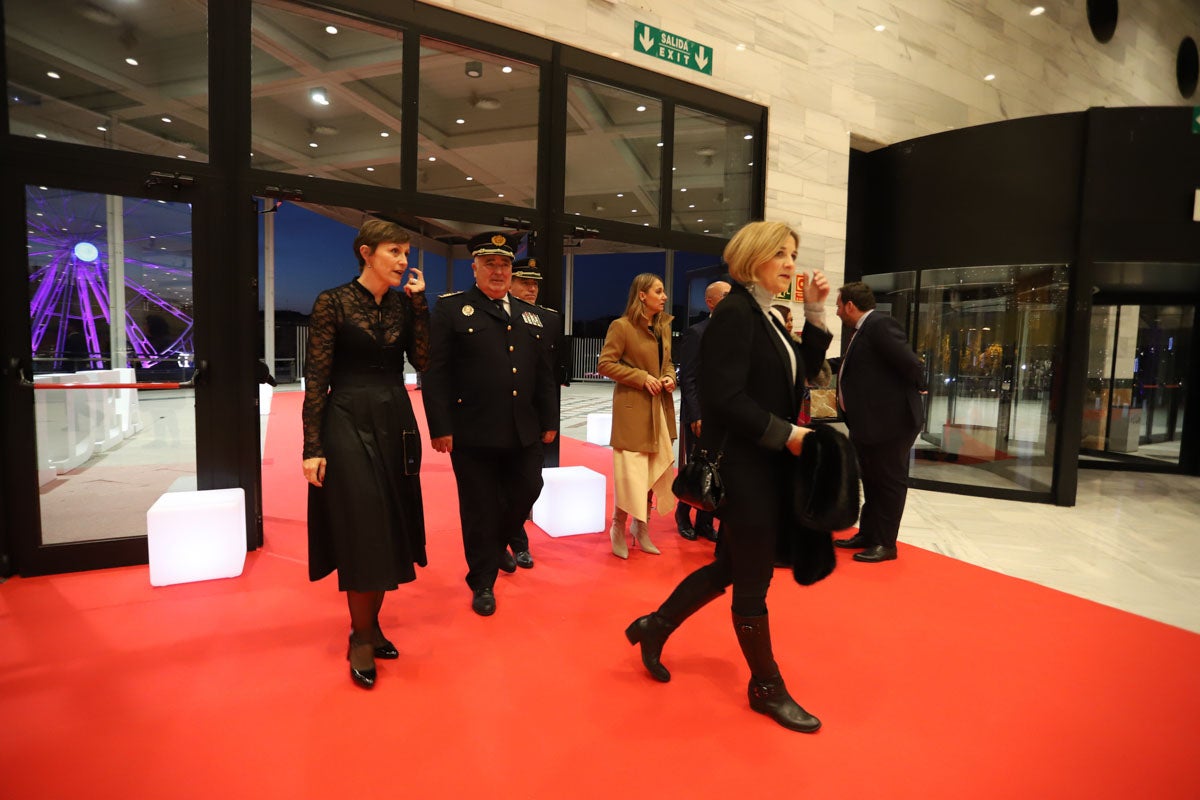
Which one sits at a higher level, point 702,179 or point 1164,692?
point 702,179

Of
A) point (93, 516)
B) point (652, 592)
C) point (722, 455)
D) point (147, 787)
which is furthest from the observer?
point (93, 516)

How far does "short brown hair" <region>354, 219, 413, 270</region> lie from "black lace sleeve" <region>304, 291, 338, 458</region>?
23cm

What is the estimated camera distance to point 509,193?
4609 millimetres

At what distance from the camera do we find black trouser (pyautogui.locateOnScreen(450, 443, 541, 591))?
309 cm

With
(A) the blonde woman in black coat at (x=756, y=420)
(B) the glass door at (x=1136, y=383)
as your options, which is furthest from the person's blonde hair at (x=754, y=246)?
(B) the glass door at (x=1136, y=383)

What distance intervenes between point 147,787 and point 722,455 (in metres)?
1.92

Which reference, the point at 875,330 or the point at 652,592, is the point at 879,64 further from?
the point at 652,592

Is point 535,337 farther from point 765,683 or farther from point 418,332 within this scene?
point 765,683

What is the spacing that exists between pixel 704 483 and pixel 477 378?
4.59 feet

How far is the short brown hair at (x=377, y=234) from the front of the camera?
2371 mm

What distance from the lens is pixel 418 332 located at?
104 inches

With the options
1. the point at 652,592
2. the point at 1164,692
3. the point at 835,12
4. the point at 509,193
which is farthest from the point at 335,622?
the point at 835,12

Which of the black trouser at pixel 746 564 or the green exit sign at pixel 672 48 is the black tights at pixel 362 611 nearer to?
the black trouser at pixel 746 564

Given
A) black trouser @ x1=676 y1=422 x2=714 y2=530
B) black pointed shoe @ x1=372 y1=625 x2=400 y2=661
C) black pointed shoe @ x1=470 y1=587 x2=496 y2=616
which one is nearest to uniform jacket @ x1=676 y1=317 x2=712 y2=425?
black trouser @ x1=676 y1=422 x2=714 y2=530
